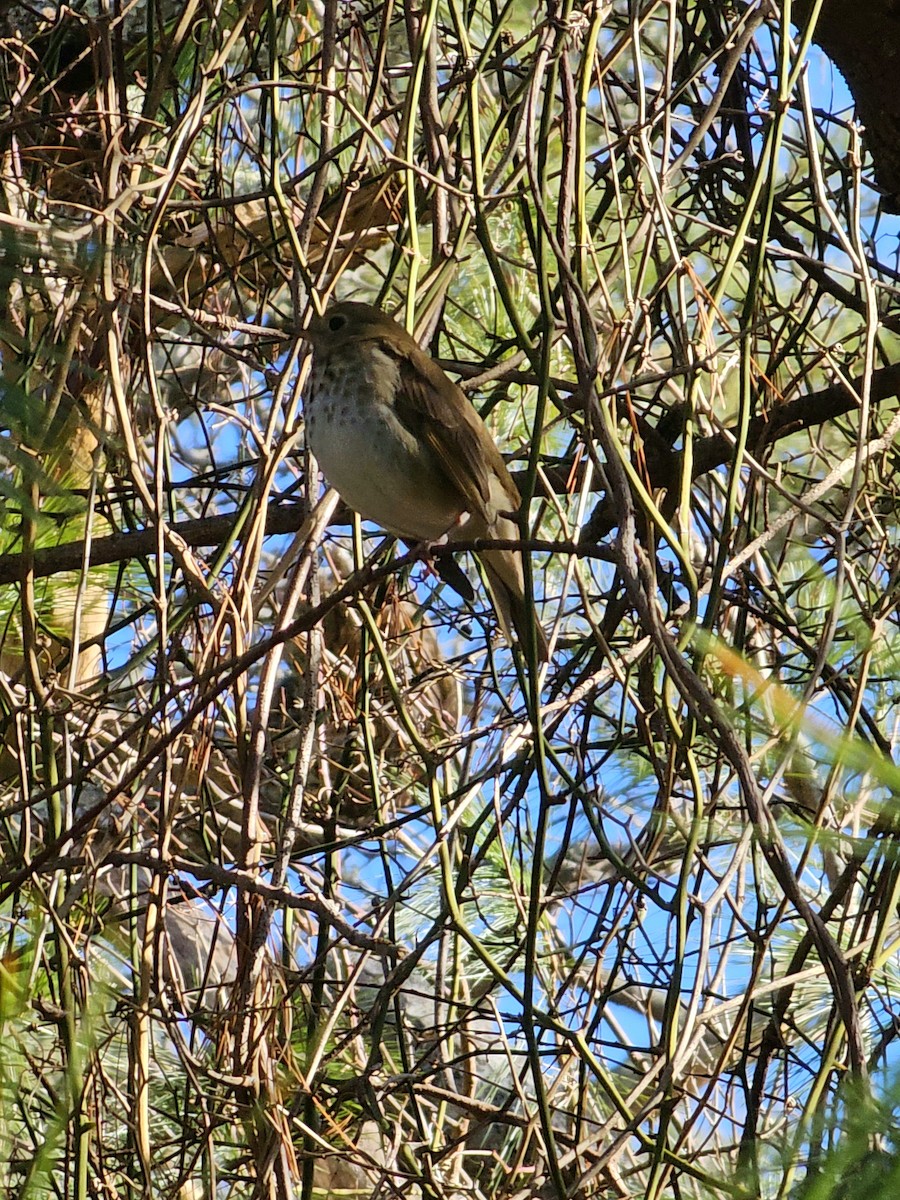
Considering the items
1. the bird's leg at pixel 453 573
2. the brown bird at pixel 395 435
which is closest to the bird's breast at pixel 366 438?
the brown bird at pixel 395 435

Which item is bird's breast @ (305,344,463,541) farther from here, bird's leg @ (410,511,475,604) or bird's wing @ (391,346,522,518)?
bird's leg @ (410,511,475,604)

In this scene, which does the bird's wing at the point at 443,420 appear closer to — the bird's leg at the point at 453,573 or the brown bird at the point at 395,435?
the brown bird at the point at 395,435

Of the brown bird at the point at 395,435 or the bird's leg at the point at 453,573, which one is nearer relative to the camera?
the brown bird at the point at 395,435

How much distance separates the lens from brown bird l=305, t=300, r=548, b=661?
2395 millimetres

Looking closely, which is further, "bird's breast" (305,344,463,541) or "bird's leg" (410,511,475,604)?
"bird's leg" (410,511,475,604)

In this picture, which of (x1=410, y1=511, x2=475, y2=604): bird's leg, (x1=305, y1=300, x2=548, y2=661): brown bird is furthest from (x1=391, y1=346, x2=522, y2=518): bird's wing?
(x1=410, y1=511, x2=475, y2=604): bird's leg

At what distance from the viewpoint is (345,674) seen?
9.28 feet

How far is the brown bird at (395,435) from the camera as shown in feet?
7.86

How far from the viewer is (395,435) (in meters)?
2.46

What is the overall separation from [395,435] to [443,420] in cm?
10

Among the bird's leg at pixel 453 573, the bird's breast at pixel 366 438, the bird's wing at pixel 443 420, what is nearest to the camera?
the bird's breast at pixel 366 438

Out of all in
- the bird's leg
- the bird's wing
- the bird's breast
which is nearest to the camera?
the bird's breast

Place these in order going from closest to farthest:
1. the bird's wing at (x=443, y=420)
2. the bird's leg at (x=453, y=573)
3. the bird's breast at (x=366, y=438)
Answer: the bird's breast at (x=366, y=438), the bird's wing at (x=443, y=420), the bird's leg at (x=453, y=573)

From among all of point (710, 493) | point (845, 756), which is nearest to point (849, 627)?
point (710, 493)
